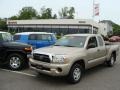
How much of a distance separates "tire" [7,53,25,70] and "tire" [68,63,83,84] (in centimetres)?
285

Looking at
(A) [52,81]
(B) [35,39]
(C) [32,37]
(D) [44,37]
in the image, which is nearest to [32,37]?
(C) [32,37]

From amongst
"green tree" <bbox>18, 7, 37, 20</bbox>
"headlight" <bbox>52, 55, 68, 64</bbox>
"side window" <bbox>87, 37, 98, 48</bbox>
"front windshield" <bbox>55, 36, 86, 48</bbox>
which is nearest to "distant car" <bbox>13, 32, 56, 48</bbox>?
"front windshield" <bbox>55, 36, 86, 48</bbox>

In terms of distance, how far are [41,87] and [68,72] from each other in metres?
1.00

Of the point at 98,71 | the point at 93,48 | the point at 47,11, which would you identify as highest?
the point at 47,11

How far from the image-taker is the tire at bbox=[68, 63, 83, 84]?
6881 mm

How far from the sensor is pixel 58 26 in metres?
52.1

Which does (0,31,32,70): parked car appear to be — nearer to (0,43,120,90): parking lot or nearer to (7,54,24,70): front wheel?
(7,54,24,70): front wheel

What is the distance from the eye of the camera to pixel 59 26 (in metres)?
52.0

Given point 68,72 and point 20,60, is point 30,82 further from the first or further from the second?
point 20,60

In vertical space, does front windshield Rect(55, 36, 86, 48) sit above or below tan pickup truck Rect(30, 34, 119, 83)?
above

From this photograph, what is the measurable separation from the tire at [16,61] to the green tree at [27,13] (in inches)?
3468

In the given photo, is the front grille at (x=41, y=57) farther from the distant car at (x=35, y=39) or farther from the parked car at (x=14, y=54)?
the distant car at (x=35, y=39)

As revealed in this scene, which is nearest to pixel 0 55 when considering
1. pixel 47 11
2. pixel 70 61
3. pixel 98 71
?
pixel 70 61

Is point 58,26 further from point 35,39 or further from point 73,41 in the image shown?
point 73,41
